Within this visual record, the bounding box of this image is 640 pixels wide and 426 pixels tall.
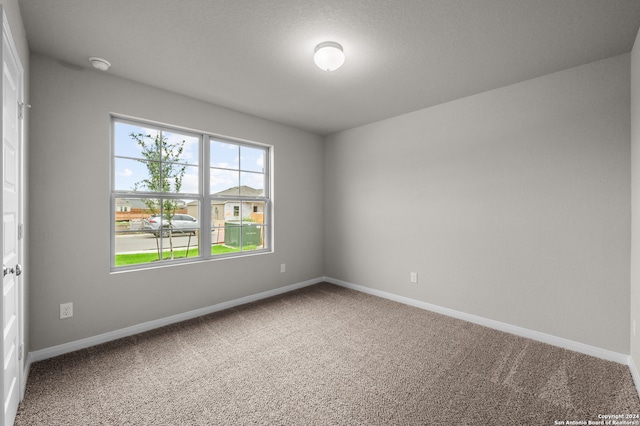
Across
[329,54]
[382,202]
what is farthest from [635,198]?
[329,54]

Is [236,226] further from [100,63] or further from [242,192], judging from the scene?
[100,63]

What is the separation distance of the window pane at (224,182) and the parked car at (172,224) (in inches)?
17.6

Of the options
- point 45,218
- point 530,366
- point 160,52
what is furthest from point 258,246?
Result: point 530,366

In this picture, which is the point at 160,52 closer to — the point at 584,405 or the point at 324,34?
the point at 324,34

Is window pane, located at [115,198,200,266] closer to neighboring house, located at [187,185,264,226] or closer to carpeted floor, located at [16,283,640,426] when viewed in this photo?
neighboring house, located at [187,185,264,226]

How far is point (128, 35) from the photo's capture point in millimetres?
2158

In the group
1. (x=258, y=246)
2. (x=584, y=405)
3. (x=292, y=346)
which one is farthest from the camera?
(x=258, y=246)

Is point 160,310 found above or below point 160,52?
below

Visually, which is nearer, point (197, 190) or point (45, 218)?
point (45, 218)

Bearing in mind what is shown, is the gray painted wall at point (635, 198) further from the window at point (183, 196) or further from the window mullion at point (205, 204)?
the window mullion at point (205, 204)

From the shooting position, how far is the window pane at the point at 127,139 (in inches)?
116

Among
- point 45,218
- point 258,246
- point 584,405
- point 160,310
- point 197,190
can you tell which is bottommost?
point 584,405

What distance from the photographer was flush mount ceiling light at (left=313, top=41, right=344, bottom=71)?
223 centimetres

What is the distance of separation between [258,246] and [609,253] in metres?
3.72
